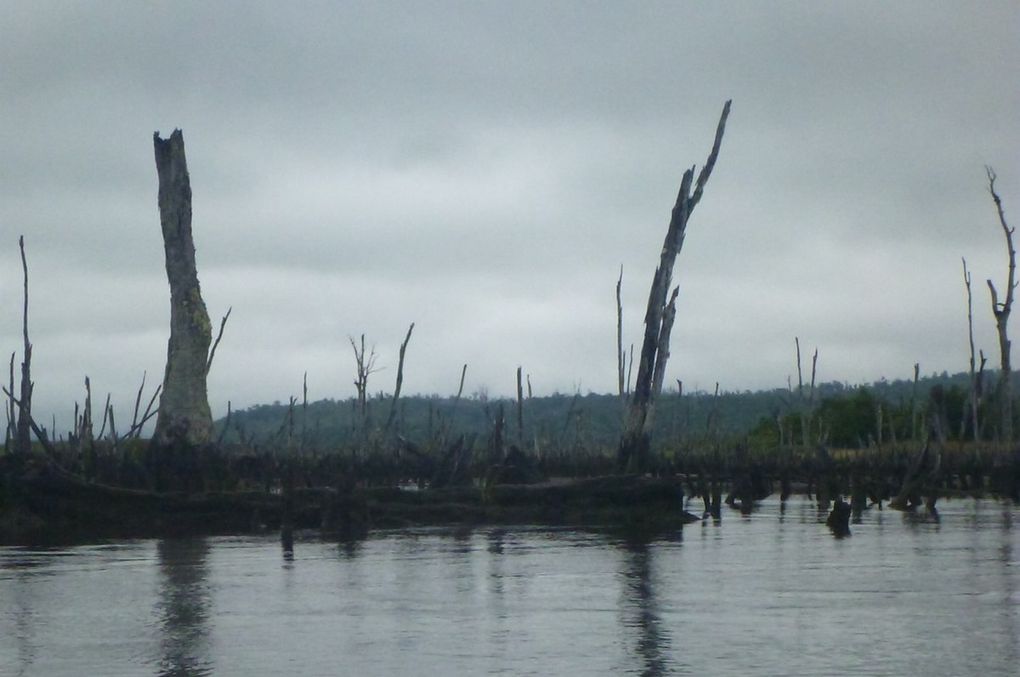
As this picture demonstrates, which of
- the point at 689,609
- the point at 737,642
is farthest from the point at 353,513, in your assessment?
the point at 737,642

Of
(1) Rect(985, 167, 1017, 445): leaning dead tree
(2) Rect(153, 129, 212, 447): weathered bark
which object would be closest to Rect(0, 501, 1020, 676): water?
(2) Rect(153, 129, 212, 447): weathered bark

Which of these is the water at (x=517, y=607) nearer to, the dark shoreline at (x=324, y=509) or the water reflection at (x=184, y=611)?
the water reflection at (x=184, y=611)

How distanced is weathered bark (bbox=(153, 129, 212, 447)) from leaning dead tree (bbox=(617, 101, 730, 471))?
725cm

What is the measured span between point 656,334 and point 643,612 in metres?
17.2

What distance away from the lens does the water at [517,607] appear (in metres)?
8.37

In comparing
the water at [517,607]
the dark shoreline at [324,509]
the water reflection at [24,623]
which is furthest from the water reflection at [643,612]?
the dark shoreline at [324,509]

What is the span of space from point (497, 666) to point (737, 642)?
1.63 m

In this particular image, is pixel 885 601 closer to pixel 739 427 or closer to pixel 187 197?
pixel 187 197

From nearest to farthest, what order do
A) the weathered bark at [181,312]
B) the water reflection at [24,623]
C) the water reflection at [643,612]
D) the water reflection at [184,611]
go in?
the water reflection at [643,612] → the water reflection at [184,611] → the water reflection at [24,623] → the weathered bark at [181,312]

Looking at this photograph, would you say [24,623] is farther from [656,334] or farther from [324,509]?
[656,334]

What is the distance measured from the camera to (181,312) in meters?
24.9

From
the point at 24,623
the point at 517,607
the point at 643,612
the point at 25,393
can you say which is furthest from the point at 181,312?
the point at 643,612

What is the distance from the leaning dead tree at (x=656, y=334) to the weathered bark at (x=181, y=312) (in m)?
7.25

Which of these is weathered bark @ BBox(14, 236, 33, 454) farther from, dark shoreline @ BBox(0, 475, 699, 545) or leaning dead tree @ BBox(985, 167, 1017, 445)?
leaning dead tree @ BBox(985, 167, 1017, 445)
